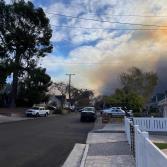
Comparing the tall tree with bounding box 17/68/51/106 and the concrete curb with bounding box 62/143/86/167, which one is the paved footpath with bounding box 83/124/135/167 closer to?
the concrete curb with bounding box 62/143/86/167

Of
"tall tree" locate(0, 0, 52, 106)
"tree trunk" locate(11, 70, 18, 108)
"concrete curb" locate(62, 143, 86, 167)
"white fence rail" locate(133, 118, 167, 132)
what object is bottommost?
"concrete curb" locate(62, 143, 86, 167)

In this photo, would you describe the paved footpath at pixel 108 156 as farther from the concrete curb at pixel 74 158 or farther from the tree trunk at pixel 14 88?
the tree trunk at pixel 14 88

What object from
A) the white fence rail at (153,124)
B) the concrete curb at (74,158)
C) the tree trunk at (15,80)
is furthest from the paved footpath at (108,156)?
the tree trunk at (15,80)

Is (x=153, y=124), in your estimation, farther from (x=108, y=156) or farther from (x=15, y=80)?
(x=15, y=80)

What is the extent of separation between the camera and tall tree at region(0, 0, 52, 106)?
73875 millimetres

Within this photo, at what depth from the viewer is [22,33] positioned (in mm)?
73812

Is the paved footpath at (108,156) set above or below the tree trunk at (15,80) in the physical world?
below

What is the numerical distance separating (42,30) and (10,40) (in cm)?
572

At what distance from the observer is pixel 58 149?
19297 millimetres

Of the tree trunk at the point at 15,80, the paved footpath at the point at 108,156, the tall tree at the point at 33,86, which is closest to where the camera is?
the paved footpath at the point at 108,156

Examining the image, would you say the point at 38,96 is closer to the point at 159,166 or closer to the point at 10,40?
the point at 10,40

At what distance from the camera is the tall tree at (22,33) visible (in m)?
73.9

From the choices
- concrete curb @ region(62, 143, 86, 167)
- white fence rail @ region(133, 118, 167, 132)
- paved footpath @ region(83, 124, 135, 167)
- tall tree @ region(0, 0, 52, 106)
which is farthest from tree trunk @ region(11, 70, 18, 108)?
paved footpath @ region(83, 124, 135, 167)

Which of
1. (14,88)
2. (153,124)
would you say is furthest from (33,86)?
(153,124)
